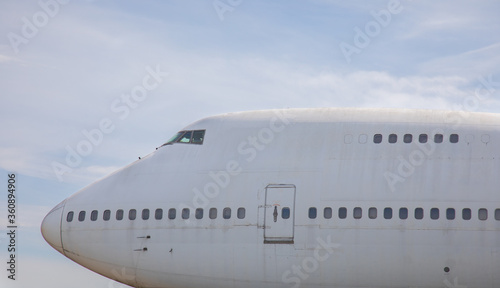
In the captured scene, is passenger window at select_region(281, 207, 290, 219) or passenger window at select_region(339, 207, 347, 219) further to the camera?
passenger window at select_region(281, 207, 290, 219)

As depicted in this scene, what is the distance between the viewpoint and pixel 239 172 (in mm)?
28875

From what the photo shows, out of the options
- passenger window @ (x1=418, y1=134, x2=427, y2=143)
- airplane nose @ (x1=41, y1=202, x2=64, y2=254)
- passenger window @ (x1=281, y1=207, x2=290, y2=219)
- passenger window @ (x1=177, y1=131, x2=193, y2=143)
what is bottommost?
airplane nose @ (x1=41, y1=202, x2=64, y2=254)

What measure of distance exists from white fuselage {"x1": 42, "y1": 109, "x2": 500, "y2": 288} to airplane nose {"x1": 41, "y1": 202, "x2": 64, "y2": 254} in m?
0.26

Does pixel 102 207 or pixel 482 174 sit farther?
pixel 102 207

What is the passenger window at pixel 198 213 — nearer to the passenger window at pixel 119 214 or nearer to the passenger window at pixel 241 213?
the passenger window at pixel 241 213

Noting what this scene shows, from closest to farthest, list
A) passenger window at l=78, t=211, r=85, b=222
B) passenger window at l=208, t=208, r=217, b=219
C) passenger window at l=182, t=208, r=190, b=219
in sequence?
1. passenger window at l=208, t=208, r=217, b=219
2. passenger window at l=182, t=208, r=190, b=219
3. passenger window at l=78, t=211, r=85, b=222

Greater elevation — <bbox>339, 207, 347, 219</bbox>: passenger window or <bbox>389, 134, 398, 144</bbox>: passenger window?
<bbox>389, 134, 398, 144</bbox>: passenger window

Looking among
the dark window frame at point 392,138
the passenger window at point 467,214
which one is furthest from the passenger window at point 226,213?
the passenger window at point 467,214

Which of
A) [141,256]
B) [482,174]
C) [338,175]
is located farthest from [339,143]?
[141,256]

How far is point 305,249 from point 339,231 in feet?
4.34

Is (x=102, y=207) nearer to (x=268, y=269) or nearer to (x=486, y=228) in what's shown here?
(x=268, y=269)

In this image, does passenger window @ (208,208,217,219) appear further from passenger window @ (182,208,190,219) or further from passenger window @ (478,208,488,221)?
passenger window @ (478,208,488,221)

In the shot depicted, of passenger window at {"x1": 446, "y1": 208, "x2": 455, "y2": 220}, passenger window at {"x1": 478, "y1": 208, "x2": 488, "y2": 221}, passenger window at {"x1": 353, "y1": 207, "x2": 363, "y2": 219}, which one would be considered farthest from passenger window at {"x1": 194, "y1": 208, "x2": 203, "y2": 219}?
passenger window at {"x1": 478, "y1": 208, "x2": 488, "y2": 221}

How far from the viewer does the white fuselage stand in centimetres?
2655
